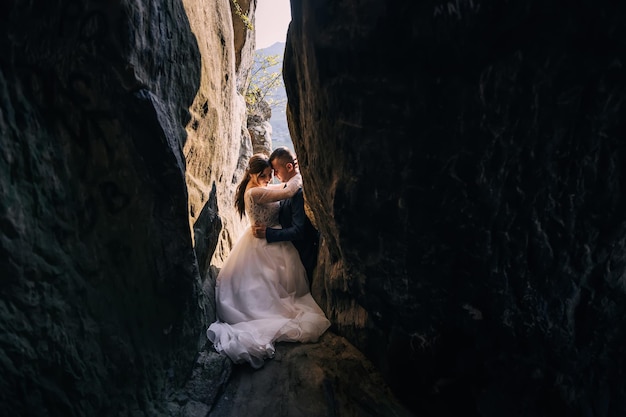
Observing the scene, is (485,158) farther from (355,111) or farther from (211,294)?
(211,294)

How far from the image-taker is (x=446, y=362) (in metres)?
2.81

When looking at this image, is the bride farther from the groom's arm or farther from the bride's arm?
the groom's arm

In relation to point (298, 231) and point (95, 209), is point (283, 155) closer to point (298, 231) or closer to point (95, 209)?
point (298, 231)

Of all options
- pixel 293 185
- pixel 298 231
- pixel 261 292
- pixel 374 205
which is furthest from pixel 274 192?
pixel 374 205

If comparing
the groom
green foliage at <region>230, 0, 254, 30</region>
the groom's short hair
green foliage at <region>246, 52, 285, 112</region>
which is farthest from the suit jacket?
green foliage at <region>246, 52, 285, 112</region>

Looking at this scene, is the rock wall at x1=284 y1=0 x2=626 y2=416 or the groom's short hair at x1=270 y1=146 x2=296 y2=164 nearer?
Result: the rock wall at x1=284 y1=0 x2=626 y2=416

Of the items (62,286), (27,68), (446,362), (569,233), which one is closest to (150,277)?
(62,286)

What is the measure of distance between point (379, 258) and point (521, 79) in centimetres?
166

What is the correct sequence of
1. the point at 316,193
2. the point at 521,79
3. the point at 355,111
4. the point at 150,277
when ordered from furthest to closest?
the point at 316,193, the point at 150,277, the point at 355,111, the point at 521,79

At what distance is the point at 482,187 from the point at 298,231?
9.43 feet

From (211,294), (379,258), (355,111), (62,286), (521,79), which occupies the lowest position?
(211,294)

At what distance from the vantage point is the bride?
3724 mm

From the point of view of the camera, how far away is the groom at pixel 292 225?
15.8 ft

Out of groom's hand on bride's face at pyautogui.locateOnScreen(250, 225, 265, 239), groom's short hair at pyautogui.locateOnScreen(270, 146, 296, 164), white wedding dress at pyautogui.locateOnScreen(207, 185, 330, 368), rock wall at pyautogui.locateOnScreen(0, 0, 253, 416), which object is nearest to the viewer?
rock wall at pyautogui.locateOnScreen(0, 0, 253, 416)
